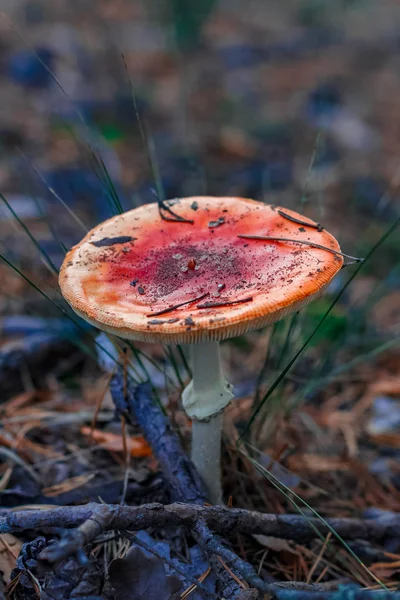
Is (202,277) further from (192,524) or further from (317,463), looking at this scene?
(317,463)

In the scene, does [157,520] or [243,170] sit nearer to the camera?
[157,520]

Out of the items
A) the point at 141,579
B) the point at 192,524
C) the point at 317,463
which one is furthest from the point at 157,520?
the point at 317,463

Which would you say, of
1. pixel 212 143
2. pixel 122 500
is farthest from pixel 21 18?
pixel 122 500

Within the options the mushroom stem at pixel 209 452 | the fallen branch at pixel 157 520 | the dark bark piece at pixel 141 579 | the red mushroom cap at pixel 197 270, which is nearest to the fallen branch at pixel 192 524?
the fallen branch at pixel 157 520

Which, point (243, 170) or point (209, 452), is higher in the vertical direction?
point (209, 452)

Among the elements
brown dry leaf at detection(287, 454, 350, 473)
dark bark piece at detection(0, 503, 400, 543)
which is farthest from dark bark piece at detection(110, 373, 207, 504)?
brown dry leaf at detection(287, 454, 350, 473)
